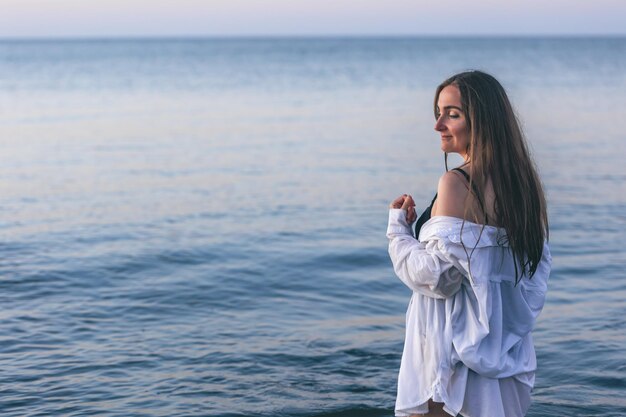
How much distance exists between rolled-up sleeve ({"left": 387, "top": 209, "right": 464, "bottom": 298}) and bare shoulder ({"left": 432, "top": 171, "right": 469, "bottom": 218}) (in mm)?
135

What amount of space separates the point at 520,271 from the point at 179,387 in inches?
148

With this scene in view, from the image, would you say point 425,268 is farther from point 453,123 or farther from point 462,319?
point 453,123

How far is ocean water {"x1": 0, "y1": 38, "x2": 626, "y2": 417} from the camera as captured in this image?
22.6 feet

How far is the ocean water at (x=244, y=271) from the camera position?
6895 millimetres

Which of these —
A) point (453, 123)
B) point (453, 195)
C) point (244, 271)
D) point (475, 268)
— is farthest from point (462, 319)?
point (244, 271)

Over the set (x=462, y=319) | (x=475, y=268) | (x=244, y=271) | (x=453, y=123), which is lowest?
(x=244, y=271)

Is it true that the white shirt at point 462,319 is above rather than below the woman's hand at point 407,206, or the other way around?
below

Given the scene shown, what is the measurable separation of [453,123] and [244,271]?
23.2 ft

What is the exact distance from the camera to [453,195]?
3.59 m

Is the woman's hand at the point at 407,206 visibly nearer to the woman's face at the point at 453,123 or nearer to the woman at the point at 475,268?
the woman at the point at 475,268

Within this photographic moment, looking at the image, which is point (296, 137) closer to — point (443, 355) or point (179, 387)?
point (179, 387)

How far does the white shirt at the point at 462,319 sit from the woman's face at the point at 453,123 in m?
0.35

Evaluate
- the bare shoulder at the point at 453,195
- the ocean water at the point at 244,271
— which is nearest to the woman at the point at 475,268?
the bare shoulder at the point at 453,195

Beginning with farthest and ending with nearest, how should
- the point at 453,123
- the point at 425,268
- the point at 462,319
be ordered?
1. the point at 453,123
2. the point at 462,319
3. the point at 425,268
